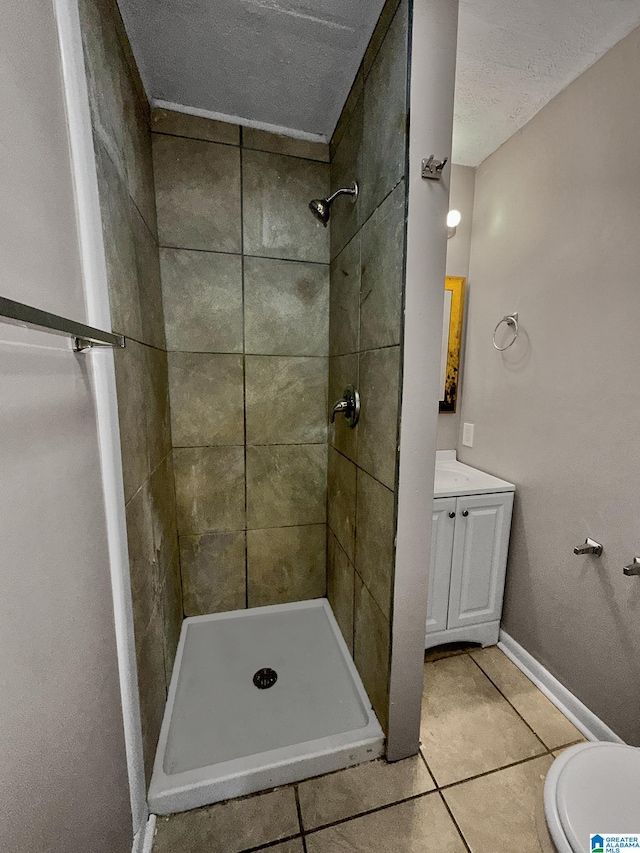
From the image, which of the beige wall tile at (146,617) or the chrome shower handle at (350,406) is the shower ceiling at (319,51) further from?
the beige wall tile at (146,617)

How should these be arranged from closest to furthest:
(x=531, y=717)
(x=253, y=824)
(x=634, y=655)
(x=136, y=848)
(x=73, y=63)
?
(x=73, y=63) < (x=136, y=848) < (x=253, y=824) < (x=634, y=655) < (x=531, y=717)

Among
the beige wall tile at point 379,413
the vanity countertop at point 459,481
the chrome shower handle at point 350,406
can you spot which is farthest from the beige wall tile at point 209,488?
the vanity countertop at point 459,481

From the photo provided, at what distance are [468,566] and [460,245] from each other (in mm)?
1677

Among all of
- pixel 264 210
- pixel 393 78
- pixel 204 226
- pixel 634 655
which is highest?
pixel 393 78

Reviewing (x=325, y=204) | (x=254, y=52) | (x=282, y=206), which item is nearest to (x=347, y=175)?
(x=325, y=204)

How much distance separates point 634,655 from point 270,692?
131 cm

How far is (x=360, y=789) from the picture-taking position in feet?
3.60

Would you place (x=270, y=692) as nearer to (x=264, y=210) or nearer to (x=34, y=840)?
(x=34, y=840)

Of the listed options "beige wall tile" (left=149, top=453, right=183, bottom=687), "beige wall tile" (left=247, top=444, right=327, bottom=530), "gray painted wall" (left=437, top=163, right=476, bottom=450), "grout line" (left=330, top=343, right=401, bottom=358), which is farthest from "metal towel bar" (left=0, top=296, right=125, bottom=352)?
"gray painted wall" (left=437, top=163, right=476, bottom=450)

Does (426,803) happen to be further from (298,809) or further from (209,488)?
(209,488)

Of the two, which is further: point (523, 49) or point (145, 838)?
point (523, 49)

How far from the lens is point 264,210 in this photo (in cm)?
155

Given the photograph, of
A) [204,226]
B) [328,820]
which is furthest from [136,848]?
[204,226]

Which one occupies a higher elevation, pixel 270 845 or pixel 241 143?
pixel 241 143
